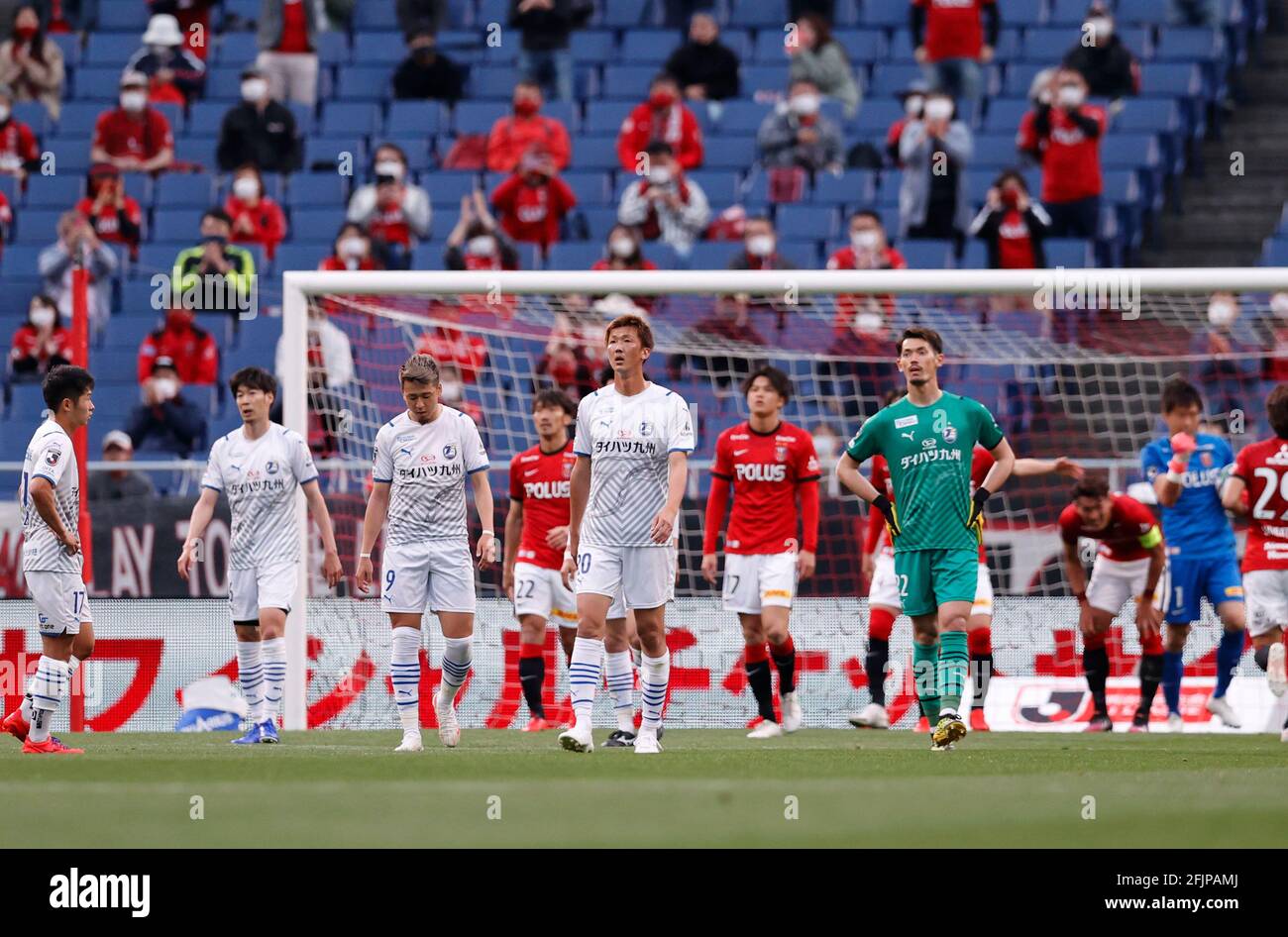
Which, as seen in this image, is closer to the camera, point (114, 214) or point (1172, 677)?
point (1172, 677)

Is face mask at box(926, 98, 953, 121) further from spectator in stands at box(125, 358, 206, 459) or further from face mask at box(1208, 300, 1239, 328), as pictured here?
spectator in stands at box(125, 358, 206, 459)

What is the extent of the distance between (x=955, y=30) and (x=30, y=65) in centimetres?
971

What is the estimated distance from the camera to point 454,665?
35.7ft

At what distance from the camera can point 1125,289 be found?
12.8m

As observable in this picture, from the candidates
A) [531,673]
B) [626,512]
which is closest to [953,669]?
[626,512]

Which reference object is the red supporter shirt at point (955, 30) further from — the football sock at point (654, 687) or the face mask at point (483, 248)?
the football sock at point (654, 687)

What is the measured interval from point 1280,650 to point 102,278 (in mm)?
11880

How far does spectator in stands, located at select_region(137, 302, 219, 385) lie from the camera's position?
1783cm

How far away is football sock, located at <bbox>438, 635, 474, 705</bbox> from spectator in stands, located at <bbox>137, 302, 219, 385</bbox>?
757 cm

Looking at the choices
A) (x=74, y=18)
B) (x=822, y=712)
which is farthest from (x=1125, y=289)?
(x=74, y=18)

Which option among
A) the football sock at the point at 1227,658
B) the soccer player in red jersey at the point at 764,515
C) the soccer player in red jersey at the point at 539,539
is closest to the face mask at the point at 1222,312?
the football sock at the point at 1227,658

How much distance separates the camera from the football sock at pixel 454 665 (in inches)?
426

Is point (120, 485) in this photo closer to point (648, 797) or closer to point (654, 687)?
point (654, 687)

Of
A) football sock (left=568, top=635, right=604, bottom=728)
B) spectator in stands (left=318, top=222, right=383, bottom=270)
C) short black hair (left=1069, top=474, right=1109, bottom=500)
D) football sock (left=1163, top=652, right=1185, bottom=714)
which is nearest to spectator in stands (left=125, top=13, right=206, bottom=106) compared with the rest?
spectator in stands (left=318, top=222, right=383, bottom=270)
